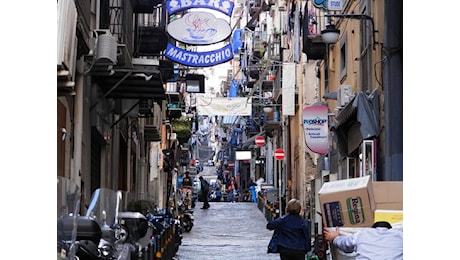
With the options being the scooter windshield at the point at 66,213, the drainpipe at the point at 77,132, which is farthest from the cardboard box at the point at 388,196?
Result: the drainpipe at the point at 77,132

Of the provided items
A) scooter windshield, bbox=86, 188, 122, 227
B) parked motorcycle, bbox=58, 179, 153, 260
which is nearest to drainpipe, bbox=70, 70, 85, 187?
parked motorcycle, bbox=58, 179, 153, 260

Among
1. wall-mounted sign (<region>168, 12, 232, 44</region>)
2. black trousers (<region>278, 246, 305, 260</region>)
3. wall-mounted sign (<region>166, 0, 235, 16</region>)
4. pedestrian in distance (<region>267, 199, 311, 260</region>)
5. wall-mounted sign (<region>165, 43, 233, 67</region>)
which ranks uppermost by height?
wall-mounted sign (<region>166, 0, 235, 16</region>)

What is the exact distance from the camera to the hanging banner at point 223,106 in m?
33.9

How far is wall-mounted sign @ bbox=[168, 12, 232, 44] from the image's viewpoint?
66.0 ft

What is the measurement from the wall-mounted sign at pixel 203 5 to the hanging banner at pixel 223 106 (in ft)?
41.7

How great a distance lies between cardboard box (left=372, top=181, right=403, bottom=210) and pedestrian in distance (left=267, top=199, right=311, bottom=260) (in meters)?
3.93

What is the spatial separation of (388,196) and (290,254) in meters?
4.13

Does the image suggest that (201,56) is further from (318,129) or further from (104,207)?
(104,207)

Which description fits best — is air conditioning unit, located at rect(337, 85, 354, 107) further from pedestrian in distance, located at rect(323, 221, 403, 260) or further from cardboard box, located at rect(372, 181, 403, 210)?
pedestrian in distance, located at rect(323, 221, 403, 260)

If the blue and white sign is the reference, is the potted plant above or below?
below

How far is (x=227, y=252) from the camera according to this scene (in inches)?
951

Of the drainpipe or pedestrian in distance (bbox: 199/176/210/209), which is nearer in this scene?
the drainpipe

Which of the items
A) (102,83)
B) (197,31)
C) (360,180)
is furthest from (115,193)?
(197,31)

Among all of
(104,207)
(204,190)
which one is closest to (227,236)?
(204,190)
